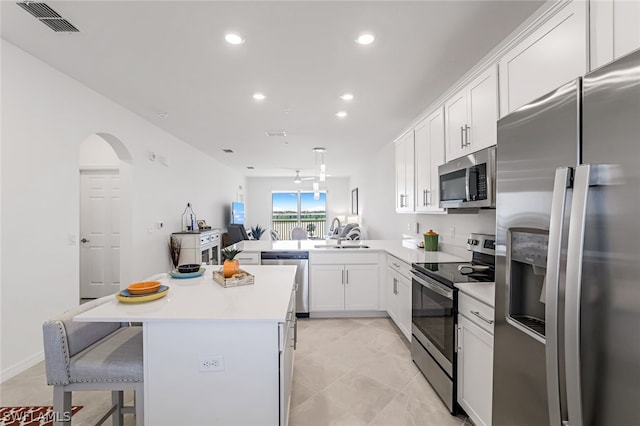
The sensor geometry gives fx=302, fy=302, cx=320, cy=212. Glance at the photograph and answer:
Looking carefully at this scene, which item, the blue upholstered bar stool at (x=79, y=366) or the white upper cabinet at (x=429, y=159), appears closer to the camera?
the blue upholstered bar stool at (x=79, y=366)

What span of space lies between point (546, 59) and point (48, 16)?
10.1 ft

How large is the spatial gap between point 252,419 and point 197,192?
555cm

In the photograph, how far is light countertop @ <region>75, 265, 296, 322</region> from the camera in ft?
4.70

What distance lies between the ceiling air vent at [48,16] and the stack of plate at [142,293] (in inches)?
74.5

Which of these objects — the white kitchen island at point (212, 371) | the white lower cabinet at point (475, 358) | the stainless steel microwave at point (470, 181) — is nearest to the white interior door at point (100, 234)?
the white kitchen island at point (212, 371)

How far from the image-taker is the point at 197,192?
634 centimetres

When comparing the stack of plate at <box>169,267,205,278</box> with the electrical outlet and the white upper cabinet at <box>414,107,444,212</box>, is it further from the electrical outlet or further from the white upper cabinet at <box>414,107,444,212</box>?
the white upper cabinet at <box>414,107,444,212</box>

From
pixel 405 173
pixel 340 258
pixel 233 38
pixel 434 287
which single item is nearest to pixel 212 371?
pixel 434 287

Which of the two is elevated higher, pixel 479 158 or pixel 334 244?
pixel 479 158

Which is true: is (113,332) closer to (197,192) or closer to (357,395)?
(357,395)

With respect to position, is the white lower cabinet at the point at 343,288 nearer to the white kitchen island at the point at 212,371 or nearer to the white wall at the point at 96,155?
the white kitchen island at the point at 212,371

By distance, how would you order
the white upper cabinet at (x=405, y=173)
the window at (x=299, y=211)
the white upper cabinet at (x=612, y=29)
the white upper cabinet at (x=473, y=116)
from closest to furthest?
the white upper cabinet at (x=612, y=29) < the white upper cabinet at (x=473, y=116) < the white upper cabinet at (x=405, y=173) < the window at (x=299, y=211)

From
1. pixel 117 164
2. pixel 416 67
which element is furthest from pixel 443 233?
pixel 117 164

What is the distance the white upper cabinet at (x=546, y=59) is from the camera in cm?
136
